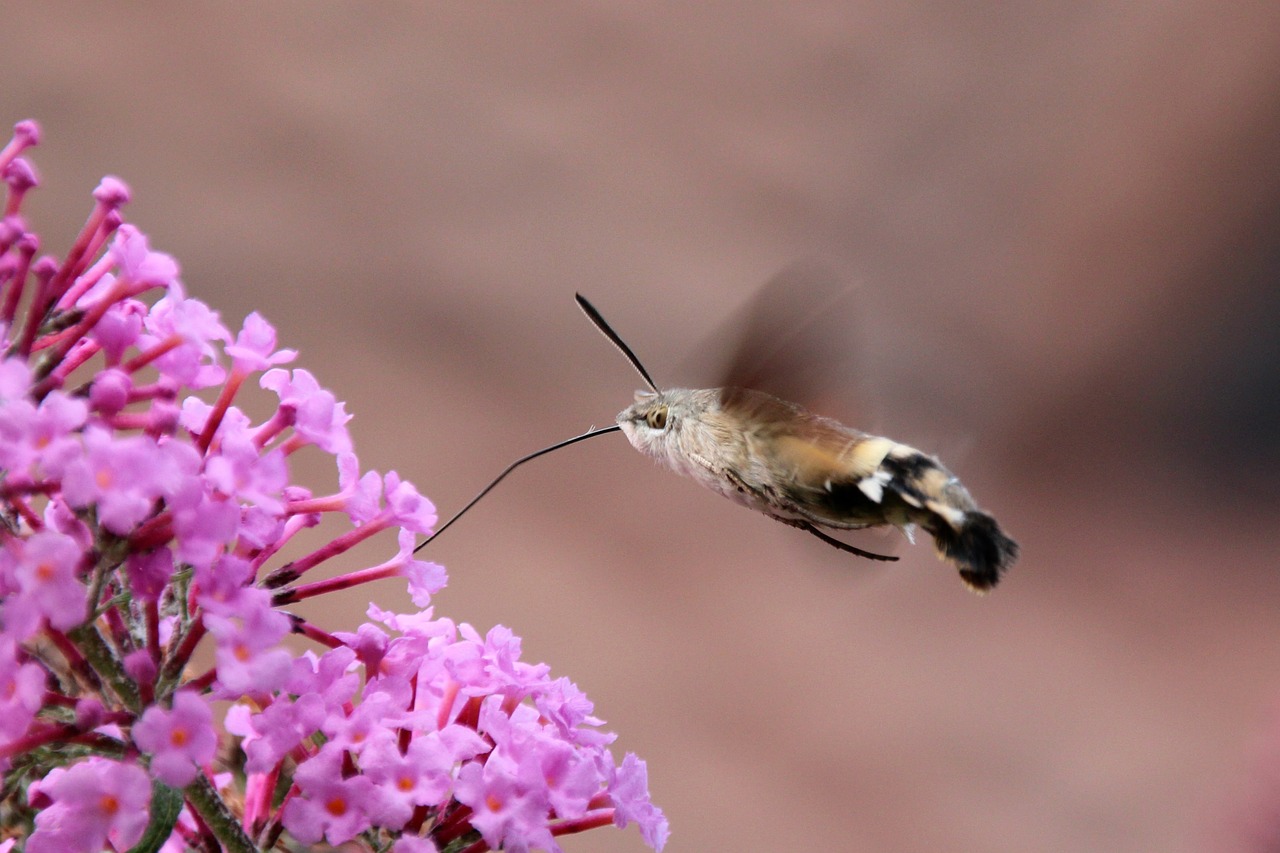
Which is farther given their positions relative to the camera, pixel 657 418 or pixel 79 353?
pixel 657 418

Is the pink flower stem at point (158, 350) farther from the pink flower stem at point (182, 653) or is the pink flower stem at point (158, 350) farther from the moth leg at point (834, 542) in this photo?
the moth leg at point (834, 542)

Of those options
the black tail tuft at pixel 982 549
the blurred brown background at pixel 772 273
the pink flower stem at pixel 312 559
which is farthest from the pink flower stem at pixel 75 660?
the blurred brown background at pixel 772 273

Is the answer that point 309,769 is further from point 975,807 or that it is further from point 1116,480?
point 1116,480

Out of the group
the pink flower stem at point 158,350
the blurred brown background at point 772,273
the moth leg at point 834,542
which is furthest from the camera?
the blurred brown background at point 772,273

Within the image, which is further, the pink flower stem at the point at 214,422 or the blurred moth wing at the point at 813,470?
the blurred moth wing at the point at 813,470

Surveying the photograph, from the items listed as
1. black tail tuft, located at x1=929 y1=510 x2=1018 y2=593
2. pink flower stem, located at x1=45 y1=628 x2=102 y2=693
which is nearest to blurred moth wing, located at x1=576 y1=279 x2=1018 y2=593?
black tail tuft, located at x1=929 y1=510 x2=1018 y2=593

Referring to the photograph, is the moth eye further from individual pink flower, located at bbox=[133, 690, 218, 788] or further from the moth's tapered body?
individual pink flower, located at bbox=[133, 690, 218, 788]

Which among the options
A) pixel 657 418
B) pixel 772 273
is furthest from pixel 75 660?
pixel 772 273

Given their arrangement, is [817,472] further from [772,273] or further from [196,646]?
[772,273]
